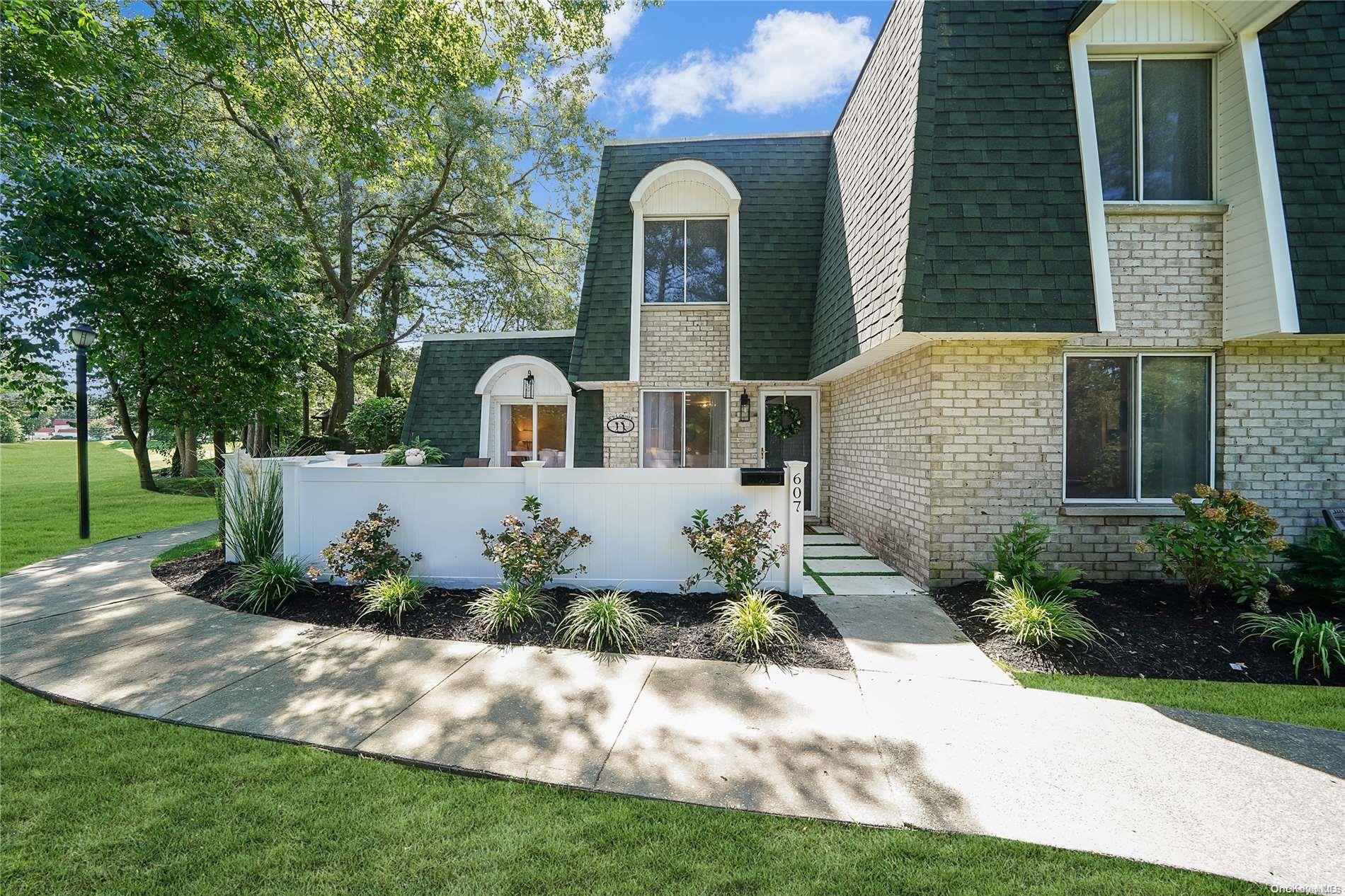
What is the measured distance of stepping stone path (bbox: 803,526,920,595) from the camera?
559cm

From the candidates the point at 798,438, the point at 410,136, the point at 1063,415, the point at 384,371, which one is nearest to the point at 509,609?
the point at 1063,415

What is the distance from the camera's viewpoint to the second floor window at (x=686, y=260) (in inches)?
356

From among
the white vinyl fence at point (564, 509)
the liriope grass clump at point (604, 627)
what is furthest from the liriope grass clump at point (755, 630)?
the white vinyl fence at point (564, 509)

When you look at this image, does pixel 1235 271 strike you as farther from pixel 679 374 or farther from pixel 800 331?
pixel 679 374

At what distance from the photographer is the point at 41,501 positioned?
35.6ft

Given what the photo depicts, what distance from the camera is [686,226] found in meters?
9.08

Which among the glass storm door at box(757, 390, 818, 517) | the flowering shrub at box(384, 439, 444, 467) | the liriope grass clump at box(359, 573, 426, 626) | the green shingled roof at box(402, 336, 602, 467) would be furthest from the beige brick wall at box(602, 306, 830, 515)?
the liriope grass clump at box(359, 573, 426, 626)

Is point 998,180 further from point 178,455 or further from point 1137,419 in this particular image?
point 178,455

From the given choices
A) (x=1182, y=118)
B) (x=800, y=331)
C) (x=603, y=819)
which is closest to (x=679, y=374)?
(x=800, y=331)

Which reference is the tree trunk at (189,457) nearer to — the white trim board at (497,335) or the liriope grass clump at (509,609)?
the white trim board at (497,335)

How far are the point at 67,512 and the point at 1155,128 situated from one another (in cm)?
1737

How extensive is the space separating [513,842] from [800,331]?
309 inches

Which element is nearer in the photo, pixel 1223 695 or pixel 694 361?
pixel 1223 695

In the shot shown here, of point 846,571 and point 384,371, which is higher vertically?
point 384,371
